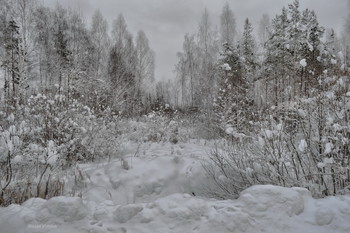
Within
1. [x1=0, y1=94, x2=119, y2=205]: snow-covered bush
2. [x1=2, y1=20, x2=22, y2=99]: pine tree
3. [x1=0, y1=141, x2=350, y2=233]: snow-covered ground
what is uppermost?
[x1=2, y1=20, x2=22, y2=99]: pine tree

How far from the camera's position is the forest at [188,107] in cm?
295

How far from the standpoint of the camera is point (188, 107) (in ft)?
45.2

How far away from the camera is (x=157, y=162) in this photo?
4.58 metres

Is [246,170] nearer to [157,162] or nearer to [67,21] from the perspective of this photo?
[157,162]

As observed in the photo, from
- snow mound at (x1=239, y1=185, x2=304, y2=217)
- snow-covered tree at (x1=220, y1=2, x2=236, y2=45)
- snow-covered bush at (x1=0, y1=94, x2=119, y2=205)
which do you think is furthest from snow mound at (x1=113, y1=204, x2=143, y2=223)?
snow-covered tree at (x1=220, y1=2, x2=236, y2=45)

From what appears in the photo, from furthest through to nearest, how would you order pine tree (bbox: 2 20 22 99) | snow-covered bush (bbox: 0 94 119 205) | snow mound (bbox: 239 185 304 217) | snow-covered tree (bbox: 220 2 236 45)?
1. snow-covered tree (bbox: 220 2 236 45)
2. pine tree (bbox: 2 20 22 99)
3. snow-covered bush (bbox: 0 94 119 205)
4. snow mound (bbox: 239 185 304 217)

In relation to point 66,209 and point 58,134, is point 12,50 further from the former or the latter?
point 66,209

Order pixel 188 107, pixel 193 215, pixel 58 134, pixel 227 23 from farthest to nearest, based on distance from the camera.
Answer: pixel 227 23, pixel 188 107, pixel 58 134, pixel 193 215

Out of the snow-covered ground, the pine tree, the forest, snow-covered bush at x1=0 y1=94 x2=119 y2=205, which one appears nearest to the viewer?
the snow-covered ground

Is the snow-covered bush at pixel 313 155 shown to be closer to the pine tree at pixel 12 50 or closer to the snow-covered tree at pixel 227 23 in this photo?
the pine tree at pixel 12 50

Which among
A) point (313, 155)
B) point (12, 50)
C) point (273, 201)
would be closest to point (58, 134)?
point (273, 201)

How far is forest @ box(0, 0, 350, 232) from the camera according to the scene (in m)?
2.95

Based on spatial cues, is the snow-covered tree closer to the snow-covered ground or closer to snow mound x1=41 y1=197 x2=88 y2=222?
the snow-covered ground

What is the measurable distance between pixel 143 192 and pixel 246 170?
177 centimetres
